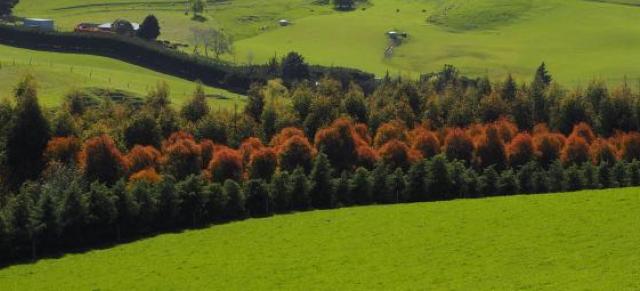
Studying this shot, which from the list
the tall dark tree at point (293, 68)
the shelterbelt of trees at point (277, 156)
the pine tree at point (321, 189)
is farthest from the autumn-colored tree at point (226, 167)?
the tall dark tree at point (293, 68)

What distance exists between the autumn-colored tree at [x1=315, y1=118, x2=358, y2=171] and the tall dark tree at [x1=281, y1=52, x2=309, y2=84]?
72940 millimetres

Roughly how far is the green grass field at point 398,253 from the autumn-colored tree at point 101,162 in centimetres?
1832

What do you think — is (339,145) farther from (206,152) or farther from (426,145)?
(206,152)

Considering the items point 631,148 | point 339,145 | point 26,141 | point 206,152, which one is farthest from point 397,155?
point 26,141

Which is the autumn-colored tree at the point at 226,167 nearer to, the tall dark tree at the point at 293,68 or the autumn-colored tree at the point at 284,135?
the autumn-colored tree at the point at 284,135

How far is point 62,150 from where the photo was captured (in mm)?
102625

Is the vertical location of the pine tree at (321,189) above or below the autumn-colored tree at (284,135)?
below

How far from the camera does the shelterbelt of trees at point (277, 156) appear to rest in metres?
84.9

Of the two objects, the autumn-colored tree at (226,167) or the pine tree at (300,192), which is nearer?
the pine tree at (300,192)

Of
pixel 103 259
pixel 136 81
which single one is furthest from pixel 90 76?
pixel 103 259

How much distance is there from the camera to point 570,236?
231 feet

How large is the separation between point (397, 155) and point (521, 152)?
16.6 m

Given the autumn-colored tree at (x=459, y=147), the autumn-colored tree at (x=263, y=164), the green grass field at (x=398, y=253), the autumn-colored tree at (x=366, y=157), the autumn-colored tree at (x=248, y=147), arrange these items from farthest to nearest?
the autumn-colored tree at (x=459, y=147) → the autumn-colored tree at (x=366, y=157) → the autumn-colored tree at (x=248, y=147) → the autumn-colored tree at (x=263, y=164) → the green grass field at (x=398, y=253)

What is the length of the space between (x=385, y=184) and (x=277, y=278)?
34.4 m
